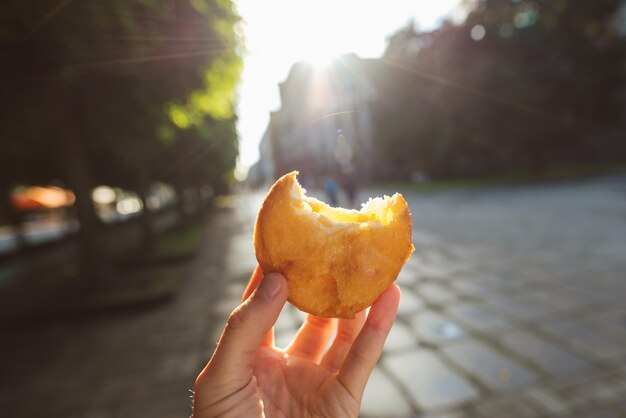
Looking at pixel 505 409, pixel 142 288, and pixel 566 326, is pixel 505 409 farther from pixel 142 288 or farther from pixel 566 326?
pixel 142 288

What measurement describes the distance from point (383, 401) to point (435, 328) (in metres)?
1.82

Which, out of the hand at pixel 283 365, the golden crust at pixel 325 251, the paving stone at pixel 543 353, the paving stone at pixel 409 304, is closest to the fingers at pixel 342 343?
the hand at pixel 283 365

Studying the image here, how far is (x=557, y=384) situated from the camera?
13.4 feet

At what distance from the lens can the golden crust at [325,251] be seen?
180 cm

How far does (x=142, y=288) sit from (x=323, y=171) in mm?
5080

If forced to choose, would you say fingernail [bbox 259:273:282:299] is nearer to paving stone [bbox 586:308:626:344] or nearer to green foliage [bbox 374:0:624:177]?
paving stone [bbox 586:308:626:344]

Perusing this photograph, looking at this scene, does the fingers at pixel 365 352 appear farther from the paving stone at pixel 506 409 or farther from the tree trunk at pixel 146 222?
the tree trunk at pixel 146 222

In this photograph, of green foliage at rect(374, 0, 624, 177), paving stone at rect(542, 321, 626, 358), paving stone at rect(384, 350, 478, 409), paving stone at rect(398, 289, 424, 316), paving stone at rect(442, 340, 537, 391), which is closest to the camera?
paving stone at rect(384, 350, 478, 409)

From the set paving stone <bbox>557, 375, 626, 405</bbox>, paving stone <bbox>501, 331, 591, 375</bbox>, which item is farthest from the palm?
paving stone <bbox>501, 331, 591, 375</bbox>

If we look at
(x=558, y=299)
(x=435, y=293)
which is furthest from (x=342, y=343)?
(x=558, y=299)

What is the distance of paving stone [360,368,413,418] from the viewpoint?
12.9 feet

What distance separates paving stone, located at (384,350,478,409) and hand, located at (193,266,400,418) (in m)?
2.47

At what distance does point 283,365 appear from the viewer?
6.69 feet

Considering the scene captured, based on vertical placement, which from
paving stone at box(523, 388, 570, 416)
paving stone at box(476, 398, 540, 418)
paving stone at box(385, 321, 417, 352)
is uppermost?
paving stone at box(385, 321, 417, 352)
